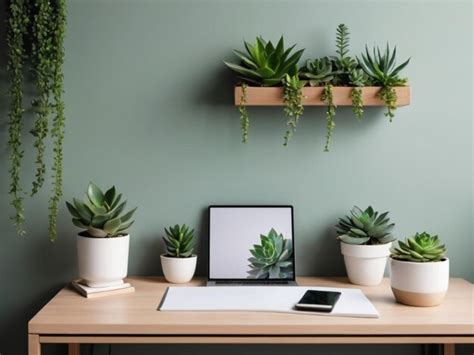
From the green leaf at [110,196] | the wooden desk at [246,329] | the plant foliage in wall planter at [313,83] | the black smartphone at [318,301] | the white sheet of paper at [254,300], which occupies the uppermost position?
the plant foliage in wall planter at [313,83]

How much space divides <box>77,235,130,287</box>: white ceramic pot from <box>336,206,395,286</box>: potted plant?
756mm

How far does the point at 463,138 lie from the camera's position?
1.92 m

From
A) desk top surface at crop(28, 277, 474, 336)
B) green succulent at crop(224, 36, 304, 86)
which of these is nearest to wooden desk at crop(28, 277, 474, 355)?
desk top surface at crop(28, 277, 474, 336)

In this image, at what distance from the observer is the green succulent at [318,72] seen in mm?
1779

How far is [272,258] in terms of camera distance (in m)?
1.86

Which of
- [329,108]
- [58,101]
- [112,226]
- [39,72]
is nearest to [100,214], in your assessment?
[112,226]

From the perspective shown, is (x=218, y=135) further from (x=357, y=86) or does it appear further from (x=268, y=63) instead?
(x=357, y=86)

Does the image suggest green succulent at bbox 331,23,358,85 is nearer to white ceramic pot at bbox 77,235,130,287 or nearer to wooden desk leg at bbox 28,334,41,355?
white ceramic pot at bbox 77,235,130,287

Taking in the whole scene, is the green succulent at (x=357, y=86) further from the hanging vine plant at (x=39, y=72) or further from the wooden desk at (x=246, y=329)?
the hanging vine plant at (x=39, y=72)

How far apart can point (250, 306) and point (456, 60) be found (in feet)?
3.81

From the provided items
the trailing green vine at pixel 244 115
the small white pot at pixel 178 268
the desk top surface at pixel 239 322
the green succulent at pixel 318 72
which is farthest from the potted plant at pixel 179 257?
the green succulent at pixel 318 72

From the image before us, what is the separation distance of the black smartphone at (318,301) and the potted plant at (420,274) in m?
0.19

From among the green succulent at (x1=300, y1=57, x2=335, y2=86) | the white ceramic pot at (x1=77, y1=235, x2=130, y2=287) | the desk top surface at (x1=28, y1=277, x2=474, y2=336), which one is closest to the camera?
the desk top surface at (x1=28, y1=277, x2=474, y2=336)

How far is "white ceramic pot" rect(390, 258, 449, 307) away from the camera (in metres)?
1.51
